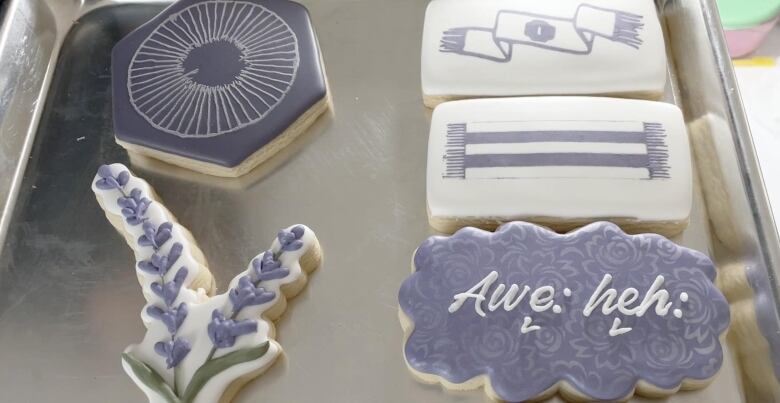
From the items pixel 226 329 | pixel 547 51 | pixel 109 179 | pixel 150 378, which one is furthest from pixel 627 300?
pixel 109 179

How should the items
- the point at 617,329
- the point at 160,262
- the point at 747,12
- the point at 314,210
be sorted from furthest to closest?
the point at 747,12
the point at 314,210
the point at 160,262
the point at 617,329

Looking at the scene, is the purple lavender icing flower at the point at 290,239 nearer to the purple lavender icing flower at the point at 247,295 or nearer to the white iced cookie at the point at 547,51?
the purple lavender icing flower at the point at 247,295

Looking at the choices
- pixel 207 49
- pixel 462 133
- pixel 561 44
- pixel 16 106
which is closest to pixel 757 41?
pixel 561 44

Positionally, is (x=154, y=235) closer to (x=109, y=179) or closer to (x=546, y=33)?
(x=109, y=179)

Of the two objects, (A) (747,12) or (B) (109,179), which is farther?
(A) (747,12)

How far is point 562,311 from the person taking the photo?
46.2 inches

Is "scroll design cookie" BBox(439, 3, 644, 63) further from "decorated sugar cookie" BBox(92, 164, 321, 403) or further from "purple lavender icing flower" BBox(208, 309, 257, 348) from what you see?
"purple lavender icing flower" BBox(208, 309, 257, 348)

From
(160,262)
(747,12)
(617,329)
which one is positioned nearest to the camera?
(617,329)

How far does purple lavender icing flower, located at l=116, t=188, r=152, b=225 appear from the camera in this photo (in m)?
1.30

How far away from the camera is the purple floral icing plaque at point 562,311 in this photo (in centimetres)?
114

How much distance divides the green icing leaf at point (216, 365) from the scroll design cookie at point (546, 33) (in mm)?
589

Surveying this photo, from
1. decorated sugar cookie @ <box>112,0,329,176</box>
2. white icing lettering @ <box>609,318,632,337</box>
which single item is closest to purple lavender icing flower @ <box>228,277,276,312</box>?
decorated sugar cookie @ <box>112,0,329,176</box>

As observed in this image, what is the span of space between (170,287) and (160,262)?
0.05 m

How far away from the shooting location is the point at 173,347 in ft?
3.91
